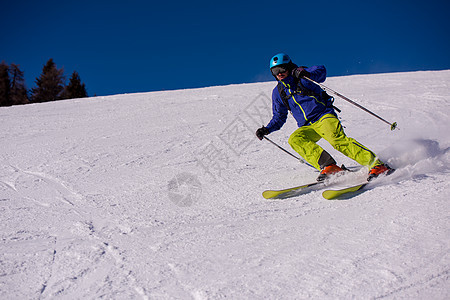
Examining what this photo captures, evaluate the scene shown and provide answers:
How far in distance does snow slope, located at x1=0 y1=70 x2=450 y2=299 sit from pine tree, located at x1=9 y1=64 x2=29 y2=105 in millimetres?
27250

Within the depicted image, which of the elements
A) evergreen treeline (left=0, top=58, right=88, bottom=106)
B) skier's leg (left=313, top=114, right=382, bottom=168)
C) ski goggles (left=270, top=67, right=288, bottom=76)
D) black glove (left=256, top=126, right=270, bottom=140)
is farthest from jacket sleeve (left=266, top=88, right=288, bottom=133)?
evergreen treeline (left=0, top=58, right=88, bottom=106)

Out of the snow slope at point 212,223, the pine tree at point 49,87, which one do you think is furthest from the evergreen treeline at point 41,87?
the snow slope at point 212,223

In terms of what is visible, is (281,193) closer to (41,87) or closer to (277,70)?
(277,70)

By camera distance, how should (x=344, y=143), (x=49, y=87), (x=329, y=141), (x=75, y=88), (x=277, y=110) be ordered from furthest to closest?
(x=75, y=88)
(x=49, y=87)
(x=277, y=110)
(x=329, y=141)
(x=344, y=143)

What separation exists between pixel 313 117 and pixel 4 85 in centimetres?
3326

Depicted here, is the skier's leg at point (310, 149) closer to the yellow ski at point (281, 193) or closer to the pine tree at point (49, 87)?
the yellow ski at point (281, 193)

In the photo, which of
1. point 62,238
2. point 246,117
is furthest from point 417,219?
point 246,117

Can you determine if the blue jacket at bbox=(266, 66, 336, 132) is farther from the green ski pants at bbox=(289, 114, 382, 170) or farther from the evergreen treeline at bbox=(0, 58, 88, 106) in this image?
the evergreen treeline at bbox=(0, 58, 88, 106)

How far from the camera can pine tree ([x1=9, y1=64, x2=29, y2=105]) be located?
28672 millimetres

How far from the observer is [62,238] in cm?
262

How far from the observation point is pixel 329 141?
12.3ft

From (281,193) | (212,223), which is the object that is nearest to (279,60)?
(281,193)

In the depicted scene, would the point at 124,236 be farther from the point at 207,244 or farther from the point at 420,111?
the point at 420,111

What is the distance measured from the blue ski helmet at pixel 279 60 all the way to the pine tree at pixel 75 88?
1336 inches
